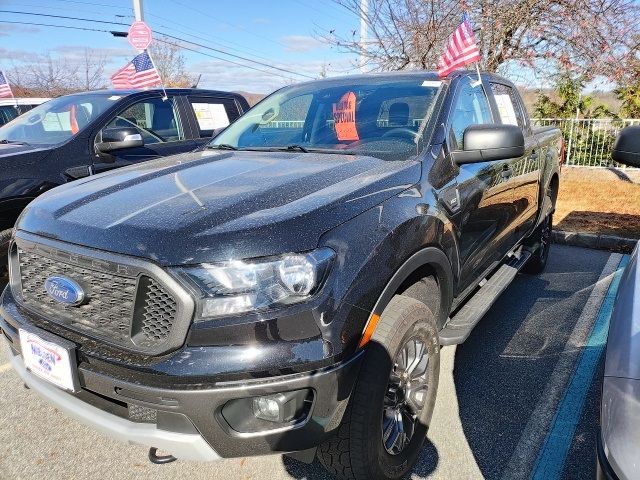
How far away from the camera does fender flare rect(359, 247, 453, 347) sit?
1.91 meters

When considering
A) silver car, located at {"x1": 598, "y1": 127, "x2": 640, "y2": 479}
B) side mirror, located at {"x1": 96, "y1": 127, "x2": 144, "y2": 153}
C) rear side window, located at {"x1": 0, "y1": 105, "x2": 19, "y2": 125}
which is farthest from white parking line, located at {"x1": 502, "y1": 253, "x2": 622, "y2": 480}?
rear side window, located at {"x1": 0, "y1": 105, "x2": 19, "y2": 125}

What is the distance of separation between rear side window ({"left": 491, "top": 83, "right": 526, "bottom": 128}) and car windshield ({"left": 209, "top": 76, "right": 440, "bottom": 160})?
1081mm

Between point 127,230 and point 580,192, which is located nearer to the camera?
point 127,230

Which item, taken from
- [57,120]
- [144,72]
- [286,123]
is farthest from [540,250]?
[144,72]

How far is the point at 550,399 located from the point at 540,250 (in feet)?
8.24

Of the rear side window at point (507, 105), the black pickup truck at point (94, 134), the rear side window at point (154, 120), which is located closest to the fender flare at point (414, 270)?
the rear side window at point (507, 105)

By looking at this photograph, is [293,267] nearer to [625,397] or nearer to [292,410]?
[292,410]

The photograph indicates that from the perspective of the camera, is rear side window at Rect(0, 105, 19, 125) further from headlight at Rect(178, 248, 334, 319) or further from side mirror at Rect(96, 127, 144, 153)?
headlight at Rect(178, 248, 334, 319)

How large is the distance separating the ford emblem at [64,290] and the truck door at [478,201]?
5.93ft

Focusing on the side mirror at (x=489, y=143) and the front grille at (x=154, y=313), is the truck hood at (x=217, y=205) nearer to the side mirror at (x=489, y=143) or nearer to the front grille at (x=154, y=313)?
the front grille at (x=154, y=313)

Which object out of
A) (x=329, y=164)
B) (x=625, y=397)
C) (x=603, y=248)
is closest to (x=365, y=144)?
(x=329, y=164)

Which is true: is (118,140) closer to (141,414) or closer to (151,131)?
(151,131)

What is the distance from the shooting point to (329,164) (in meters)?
2.49

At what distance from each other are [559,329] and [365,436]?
8.26 feet
